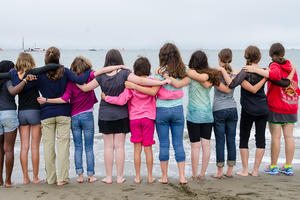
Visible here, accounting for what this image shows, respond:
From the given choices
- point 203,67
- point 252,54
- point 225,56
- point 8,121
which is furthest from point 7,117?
point 252,54

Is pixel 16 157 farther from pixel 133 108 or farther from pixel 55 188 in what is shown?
pixel 133 108

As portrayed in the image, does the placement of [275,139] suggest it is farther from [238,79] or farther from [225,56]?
[225,56]

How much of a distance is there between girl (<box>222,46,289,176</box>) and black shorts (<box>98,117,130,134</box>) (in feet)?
5.66

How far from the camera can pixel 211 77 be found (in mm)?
4730

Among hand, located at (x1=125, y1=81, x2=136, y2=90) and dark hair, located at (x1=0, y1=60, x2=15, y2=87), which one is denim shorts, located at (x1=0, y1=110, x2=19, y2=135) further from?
hand, located at (x1=125, y1=81, x2=136, y2=90)

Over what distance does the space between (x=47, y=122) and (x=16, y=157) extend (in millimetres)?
3454

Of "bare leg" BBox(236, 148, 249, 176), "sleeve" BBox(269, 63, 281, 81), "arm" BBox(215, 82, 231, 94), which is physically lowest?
"bare leg" BBox(236, 148, 249, 176)

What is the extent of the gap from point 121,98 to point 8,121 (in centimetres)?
173

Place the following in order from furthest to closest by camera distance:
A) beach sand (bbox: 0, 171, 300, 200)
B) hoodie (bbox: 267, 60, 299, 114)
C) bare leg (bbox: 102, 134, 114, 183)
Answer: hoodie (bbox: 267, 60, 299, 114) → bare leg (bbox: 102, 134, 114, 183) → beach sand (bbox: 0, 171, 300, 200)

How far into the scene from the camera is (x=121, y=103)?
4617 millimetres

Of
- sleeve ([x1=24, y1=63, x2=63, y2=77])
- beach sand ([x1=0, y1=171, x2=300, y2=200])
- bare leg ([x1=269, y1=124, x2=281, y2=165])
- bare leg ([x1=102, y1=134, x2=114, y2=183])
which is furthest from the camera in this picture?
bare leg ([x1=269, y1=124, x2=281, y2=165])

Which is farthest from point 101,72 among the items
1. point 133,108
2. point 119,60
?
point 133,108

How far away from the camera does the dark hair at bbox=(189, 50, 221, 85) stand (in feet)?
15.5

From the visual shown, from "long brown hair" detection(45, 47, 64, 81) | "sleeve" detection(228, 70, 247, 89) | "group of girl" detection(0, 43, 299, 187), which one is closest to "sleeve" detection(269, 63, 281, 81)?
"group of girl" detection(0, 43, 299, 187)
